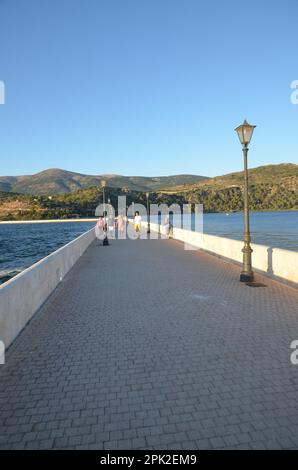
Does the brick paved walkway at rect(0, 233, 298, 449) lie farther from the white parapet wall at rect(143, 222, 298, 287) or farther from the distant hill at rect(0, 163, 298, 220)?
the distant hill at rect(0, 163, 298, 220)

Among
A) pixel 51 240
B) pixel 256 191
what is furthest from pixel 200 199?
pixel 51 240

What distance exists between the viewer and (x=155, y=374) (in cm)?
407

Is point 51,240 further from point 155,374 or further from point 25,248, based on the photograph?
point 155,374

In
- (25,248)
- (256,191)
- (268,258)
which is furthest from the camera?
(256,191)

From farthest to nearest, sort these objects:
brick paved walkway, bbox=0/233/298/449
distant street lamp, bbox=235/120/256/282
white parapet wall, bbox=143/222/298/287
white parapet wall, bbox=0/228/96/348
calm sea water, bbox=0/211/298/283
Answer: calm sea water, bbox=0/211/298/283 < distant street lamp, bbox=235/120/256/282 < white parapet wall, bbox=143/222/298/287 < white parapet wall, bbox=0/228/96/348 < brick paved walkway, bbox=0/233/298/449

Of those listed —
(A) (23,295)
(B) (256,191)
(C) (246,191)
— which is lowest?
(A) (23,295)

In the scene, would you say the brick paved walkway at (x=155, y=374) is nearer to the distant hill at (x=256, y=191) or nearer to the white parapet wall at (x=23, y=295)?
the white parapet wall at (x=23, y=295)

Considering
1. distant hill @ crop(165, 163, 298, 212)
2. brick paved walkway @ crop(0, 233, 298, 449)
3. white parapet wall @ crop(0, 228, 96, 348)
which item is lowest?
brick paved walkway @ crop(0, 233, 298, 449)

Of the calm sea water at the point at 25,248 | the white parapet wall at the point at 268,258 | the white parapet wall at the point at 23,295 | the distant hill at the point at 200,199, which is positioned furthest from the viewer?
the distant hill at the point at 200,199

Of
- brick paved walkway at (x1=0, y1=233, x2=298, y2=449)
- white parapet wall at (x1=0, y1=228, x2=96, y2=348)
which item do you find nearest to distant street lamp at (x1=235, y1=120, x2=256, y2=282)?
brick paved walkway at (x1=0, y1=233, x2=298, y2=449)

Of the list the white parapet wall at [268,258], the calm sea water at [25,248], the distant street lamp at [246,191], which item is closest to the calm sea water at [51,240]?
the calm sea water at [25,248]

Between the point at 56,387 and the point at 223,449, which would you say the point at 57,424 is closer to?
the point at 56,387

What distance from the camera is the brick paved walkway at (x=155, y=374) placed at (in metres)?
3.00

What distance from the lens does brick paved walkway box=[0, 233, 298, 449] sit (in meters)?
3.00
